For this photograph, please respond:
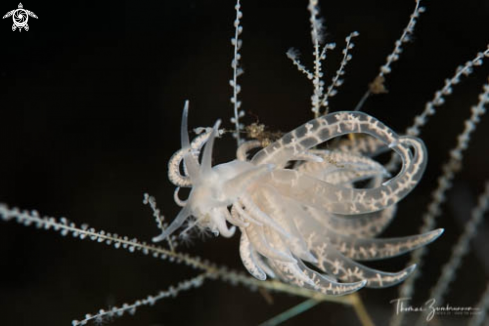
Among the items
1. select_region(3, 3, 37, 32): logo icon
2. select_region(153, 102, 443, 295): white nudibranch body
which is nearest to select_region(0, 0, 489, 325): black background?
select_region(3, 3, 37, 32): logo icon

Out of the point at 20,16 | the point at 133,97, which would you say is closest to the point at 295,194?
the point at 133,97

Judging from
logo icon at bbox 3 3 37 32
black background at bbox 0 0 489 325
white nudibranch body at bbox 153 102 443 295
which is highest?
logo icon at bbox 3 3 37 32

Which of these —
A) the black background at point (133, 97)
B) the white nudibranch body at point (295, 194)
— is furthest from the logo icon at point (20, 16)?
the white nudibranch body at point (295, 194)

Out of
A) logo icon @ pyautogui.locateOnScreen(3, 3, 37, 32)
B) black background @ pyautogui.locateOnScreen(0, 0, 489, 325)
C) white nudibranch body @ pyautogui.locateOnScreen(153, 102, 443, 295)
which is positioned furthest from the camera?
black background @ pyautogui.locateOnScreen(0, 0, 489, 325)

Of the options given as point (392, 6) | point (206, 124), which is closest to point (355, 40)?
point (392, 6)

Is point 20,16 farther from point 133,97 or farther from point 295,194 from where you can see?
point 295,194

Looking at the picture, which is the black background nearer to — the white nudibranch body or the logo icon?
the logo icon
